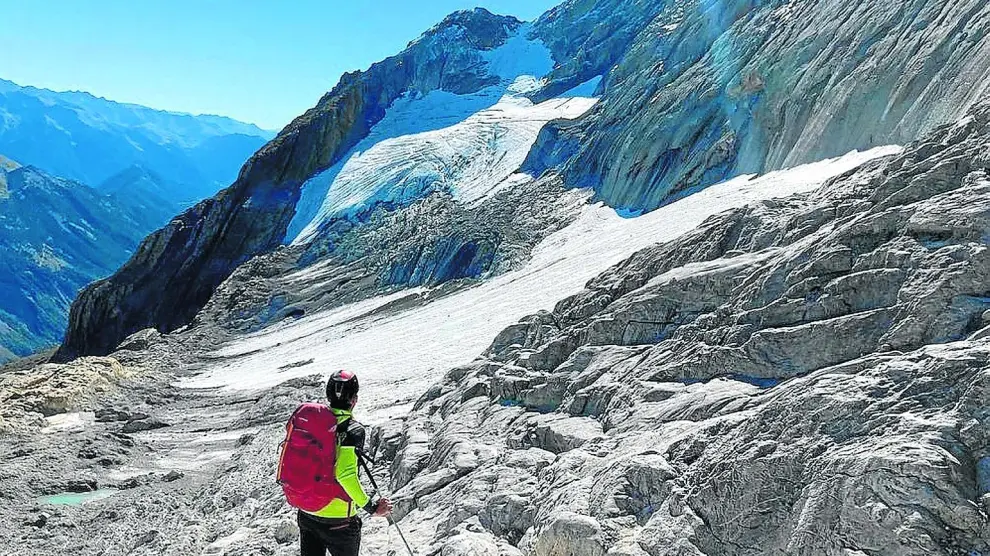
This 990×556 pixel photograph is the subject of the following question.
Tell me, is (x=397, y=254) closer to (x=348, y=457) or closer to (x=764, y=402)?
(x=764, y=402)

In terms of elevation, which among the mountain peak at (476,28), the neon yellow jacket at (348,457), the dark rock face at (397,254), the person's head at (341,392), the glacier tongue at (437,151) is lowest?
the neon yellow jacket at (348,457)

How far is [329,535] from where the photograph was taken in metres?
6.41

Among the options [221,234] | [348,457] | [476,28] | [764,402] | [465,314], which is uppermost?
[476,28]

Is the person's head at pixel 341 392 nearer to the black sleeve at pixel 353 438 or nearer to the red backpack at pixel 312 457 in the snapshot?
the red backpack at pixel 312 457

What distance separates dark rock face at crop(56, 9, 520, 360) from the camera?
72.4 meters

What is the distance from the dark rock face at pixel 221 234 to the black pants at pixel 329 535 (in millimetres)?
67140

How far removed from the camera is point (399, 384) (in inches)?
1013

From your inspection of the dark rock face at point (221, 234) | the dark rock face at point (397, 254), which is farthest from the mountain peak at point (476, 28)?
the dark rock face at point (397, 254)

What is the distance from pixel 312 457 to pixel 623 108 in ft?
188

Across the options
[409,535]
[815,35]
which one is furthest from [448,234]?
[409,535]

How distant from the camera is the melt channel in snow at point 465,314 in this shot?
28.5 metres

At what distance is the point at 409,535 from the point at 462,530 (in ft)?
3.97

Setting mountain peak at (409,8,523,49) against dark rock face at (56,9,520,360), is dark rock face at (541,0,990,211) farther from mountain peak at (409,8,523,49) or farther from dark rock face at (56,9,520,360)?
mountain peak at (409,8,523,49)

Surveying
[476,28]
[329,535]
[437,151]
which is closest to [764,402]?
[329,535]
